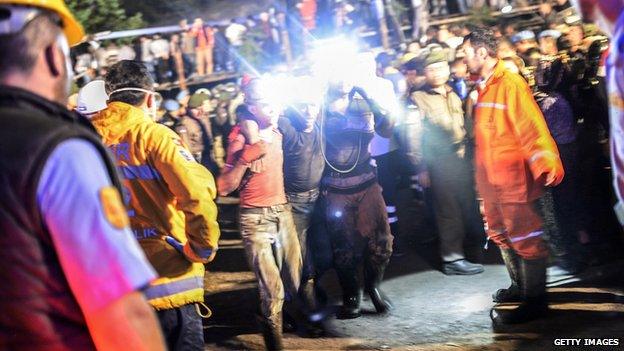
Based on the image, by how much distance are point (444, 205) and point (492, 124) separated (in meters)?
2.05

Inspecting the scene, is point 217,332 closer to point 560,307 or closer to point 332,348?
point 332,348

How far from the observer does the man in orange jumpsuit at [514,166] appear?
5.09 metres

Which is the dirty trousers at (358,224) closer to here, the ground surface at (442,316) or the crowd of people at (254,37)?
the ground surface at (442,316)

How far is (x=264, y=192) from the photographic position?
18.5 feet

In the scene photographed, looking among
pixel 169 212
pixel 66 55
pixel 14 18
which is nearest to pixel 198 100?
pixel 169 212

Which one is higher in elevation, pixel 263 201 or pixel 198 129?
pixel 198 129

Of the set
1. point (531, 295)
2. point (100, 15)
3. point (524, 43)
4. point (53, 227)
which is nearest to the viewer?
point (53, 227)

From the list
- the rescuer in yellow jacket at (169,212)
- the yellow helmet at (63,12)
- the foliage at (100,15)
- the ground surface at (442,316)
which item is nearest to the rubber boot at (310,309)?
the ground surface at (442,316)

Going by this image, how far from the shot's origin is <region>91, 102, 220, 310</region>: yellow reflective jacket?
3.44 m

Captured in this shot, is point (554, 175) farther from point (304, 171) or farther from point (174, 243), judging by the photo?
point (174, 243)

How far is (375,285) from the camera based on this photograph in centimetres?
632

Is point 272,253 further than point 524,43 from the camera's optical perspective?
No

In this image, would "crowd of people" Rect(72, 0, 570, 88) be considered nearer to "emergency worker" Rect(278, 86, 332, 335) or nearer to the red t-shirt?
"emergency worker" Rect(278, 86, 332, 335)

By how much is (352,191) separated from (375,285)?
0.85 meters
